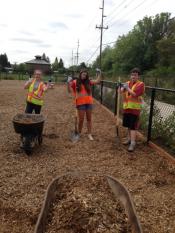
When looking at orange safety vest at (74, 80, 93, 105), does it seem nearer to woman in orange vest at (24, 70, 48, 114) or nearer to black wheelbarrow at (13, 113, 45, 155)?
woman in orange vest at (24, 70, 48, 114)

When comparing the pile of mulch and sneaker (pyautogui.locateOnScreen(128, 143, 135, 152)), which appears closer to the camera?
the pile of mulch

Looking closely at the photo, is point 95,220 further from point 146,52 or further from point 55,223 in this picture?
point 146,52

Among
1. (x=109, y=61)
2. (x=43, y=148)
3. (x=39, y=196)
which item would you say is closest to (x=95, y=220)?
(x=39, y=196)

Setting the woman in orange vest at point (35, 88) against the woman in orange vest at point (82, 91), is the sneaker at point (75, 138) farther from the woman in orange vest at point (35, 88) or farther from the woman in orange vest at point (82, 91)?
the woman in orange vest at point (35, 88)

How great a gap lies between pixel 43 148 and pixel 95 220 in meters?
3.08

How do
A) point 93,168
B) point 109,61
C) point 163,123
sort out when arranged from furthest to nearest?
point 109,61 → point 163,123 → point 93,168

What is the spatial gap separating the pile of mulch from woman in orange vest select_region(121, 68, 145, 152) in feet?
6.95

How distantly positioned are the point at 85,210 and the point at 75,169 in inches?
65.1

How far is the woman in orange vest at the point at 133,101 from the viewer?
586 cm

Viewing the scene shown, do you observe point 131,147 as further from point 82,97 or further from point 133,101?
point 82,97

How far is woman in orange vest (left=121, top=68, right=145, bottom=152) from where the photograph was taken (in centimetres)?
586

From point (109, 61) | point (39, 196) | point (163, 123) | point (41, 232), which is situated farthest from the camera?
point (109, 61)

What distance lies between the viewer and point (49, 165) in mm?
5121

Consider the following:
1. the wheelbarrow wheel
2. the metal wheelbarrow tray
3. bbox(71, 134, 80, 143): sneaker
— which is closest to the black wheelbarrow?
the wheelbarrow wheel
